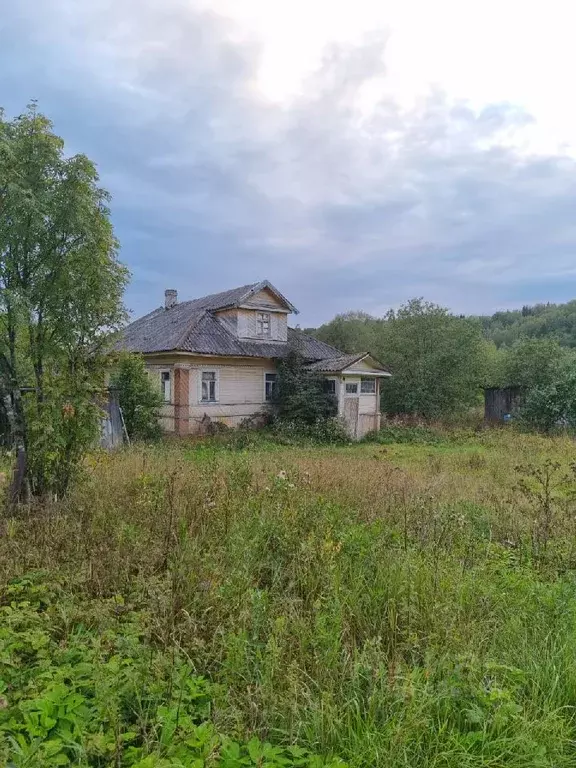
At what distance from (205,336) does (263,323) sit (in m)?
2.95

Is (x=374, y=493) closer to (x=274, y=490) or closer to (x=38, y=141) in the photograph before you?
(x=274, y=490)

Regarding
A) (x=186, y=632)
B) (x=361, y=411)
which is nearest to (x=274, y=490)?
(x=186, y=632)

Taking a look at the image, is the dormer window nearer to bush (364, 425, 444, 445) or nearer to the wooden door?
the wooden door

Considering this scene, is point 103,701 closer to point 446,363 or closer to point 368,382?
point 368,382

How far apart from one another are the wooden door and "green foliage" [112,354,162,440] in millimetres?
7223

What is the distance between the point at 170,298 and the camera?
76.5 feet

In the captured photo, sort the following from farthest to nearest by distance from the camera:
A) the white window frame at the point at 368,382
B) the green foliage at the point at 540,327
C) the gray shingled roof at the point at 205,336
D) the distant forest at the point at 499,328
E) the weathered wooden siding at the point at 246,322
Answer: the green foliage at the point at 540,327, the distant forest at the point at 499,328, the white window frame at the point at 368,382, the weathered wooden siding at the point at 246,322, the gray shingled roof at the point at 205,336

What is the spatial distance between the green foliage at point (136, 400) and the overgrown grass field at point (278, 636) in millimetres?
9982

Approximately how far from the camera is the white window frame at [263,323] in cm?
1950

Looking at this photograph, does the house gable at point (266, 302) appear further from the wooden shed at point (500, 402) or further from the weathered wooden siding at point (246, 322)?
the wooden shed at point (500, 402)

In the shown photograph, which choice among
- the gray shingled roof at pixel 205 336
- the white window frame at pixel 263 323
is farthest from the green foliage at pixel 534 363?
the white window frame at pixel 263 323

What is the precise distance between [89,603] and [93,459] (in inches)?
107

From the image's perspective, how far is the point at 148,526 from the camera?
14.3ft

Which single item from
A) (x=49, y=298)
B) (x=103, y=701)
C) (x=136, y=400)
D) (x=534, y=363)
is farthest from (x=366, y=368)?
(x=103, y=701)
